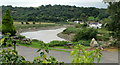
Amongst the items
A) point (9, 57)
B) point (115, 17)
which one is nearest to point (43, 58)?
point (9, 57)

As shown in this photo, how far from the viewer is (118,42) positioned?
12625mm

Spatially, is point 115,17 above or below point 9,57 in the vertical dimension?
above

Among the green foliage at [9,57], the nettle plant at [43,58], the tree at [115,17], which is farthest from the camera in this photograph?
the tree at [115,17]

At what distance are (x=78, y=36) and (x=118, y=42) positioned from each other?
4535 millimetres

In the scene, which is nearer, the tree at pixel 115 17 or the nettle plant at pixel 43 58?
the nettle plant at pixel 43 58

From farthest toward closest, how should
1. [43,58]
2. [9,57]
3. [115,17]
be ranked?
[115,17], [43,58], [9,57]

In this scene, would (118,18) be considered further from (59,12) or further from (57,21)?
(59,12)

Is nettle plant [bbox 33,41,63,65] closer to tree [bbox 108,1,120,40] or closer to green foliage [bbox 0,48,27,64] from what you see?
green foliage [bbox 0,48,27,64]

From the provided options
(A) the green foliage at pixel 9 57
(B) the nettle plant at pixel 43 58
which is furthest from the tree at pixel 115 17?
(A) the green foliage at pixel 9 57

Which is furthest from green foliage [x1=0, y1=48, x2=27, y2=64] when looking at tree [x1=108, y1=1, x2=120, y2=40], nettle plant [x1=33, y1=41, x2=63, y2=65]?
tree [x1=108, y1=1, x2=120, y2=40]

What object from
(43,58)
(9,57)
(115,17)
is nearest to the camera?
(9,57)

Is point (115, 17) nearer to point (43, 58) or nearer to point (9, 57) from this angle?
point (43, 58)

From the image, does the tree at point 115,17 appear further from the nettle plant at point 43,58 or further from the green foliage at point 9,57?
the green foliage at point 9,57

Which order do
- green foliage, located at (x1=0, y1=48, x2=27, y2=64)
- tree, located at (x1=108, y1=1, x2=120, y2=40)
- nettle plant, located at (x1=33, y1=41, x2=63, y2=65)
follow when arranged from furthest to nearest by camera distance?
tree, located at (x1=108, y1=1, x2=120, y2=40) < nettle plant, located at (x1=33, y1=41, x2=63, y2=65) < green foliage, located at (x1=0, y1=48, x2=27, y2=64)
